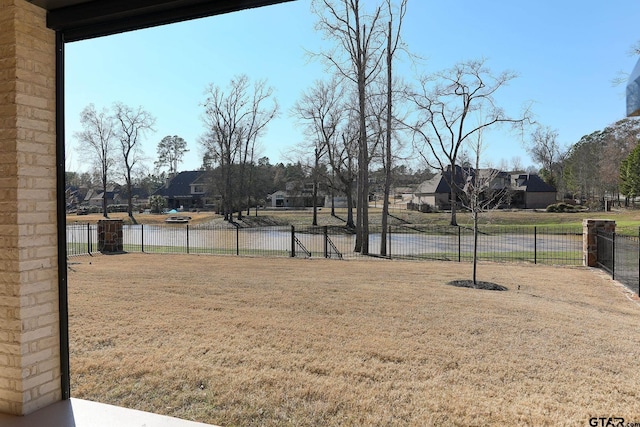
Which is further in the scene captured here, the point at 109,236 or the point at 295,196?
the point at 295,196

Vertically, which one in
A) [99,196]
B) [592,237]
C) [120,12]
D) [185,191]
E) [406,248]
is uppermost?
[185,191]

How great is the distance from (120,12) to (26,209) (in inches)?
52.0

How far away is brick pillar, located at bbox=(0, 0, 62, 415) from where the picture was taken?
253 centimetres

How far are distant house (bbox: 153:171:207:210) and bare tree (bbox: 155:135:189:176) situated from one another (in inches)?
108

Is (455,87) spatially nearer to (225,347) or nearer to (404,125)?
(404,125)

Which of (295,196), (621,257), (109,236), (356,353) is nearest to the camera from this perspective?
(356,353)

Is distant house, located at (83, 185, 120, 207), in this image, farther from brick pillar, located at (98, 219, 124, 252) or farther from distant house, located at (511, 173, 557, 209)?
distant house, located at (511, 173, 557, 209)

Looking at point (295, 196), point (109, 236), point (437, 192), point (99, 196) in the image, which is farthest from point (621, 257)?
point (99, 196)

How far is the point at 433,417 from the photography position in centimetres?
266

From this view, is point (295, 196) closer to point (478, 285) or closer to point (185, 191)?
point (185, 191)

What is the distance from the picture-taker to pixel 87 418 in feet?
8.57

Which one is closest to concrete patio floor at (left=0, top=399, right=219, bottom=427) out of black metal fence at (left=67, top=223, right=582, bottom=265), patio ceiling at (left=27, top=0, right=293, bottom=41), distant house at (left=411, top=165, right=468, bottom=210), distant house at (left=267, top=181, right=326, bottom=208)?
patio ceiling at (left=27, top=0, right=293, bottom=41)

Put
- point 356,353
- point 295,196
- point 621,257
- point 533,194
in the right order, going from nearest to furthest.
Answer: point 356,353, point 621,257, point 533,194, point 295,196

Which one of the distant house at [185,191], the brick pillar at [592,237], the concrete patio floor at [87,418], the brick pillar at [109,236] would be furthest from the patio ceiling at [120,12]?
the distant house at [185,191]
